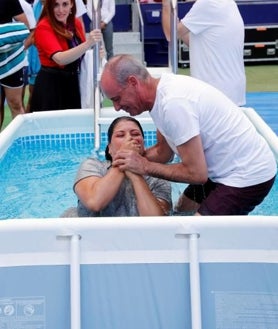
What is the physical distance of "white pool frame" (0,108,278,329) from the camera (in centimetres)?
242

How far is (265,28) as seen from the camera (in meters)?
13.0

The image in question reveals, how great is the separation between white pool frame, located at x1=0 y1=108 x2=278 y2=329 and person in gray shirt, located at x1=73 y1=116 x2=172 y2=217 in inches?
21.5

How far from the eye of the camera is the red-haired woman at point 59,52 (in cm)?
524

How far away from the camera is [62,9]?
5.25 metres

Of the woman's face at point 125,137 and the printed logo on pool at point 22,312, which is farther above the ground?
the woman's face at point 125,137

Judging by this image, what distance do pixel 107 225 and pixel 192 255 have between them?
0.28 meters

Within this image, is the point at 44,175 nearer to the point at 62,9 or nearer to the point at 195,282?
the point at 62,9

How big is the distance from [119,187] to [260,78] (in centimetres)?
842

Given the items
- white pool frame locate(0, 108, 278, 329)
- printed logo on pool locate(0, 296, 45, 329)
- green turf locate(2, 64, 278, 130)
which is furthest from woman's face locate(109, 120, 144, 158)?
green turf locate(2, 64, 278, 130)


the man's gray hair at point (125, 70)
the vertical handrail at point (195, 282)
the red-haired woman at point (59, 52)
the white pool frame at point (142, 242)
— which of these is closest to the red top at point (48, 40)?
the red-haired woman at point (59, 52)

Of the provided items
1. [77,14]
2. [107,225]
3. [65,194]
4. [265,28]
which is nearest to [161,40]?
[265,28]

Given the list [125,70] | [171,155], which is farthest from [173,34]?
[125,70]

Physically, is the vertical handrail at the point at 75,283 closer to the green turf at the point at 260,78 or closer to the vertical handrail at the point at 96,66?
the vertical handrail at the point at 96,66

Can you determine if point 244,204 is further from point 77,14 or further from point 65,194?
point 77,14
